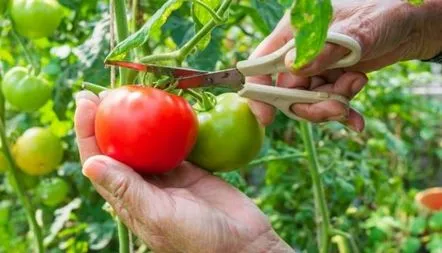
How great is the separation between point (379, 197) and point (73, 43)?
1034mm

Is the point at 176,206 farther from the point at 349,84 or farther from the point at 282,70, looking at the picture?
the point at 349,84

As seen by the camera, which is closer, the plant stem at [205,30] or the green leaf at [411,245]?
the plant stem at [205,30]

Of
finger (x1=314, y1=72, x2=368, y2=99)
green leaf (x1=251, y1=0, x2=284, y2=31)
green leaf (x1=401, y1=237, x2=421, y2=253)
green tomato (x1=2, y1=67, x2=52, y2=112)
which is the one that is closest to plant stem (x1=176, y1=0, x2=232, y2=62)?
finger (x1=314, y1=72, x2=368, y2=99)

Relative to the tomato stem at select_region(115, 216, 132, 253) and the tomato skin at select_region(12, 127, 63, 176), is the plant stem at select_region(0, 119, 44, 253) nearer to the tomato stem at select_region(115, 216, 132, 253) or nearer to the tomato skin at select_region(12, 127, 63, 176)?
the tomato skin at select_region(12, 127, 63, 176)

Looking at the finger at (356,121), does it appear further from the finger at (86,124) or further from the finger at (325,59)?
the finger at (86,124)

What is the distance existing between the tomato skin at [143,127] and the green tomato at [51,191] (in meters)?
0.77

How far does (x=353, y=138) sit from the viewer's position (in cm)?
220

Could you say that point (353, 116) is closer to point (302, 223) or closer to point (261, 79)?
point (261, 79)

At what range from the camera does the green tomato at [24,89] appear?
153 centimetres

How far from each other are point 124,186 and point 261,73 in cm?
24

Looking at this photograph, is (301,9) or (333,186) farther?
(333,186)

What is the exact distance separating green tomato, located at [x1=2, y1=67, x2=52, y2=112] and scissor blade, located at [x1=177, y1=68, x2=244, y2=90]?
60 centimetres

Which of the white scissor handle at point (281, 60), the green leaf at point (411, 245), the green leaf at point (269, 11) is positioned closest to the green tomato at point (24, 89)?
the green leaf at point (269, 11)

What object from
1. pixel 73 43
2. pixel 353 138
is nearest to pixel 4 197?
pixel 73 43
